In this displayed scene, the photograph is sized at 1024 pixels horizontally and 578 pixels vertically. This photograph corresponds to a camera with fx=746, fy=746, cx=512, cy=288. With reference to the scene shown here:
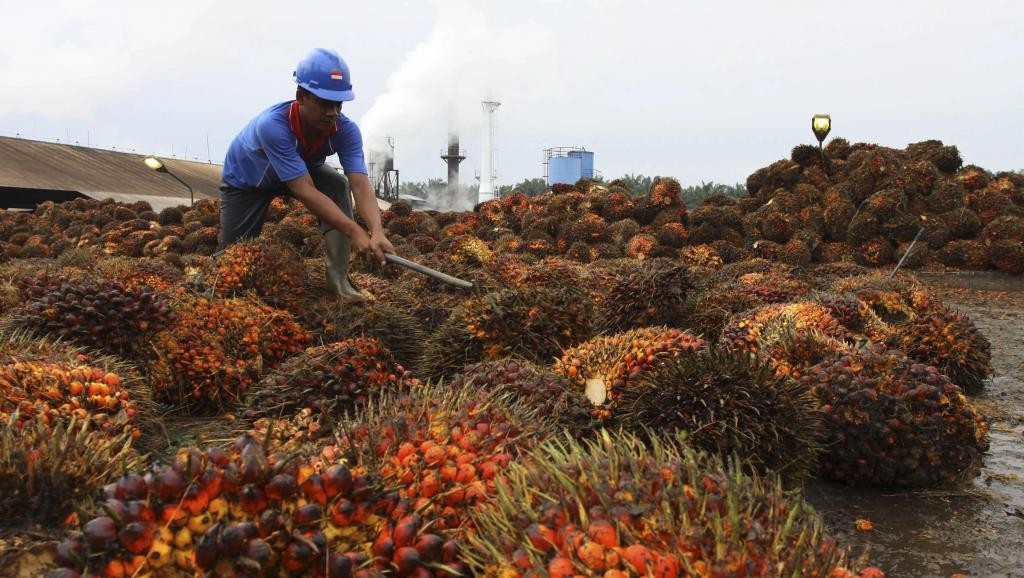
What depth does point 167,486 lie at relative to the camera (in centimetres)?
147

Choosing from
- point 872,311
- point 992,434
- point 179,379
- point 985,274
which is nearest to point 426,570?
point 179,379

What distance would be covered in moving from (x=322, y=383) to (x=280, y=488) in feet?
5.99

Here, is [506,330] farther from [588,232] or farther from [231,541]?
[588,232]

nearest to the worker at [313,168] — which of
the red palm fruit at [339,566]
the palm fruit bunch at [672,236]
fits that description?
the red palm fruit at [339,566]

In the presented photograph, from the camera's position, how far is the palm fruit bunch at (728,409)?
2836 mm

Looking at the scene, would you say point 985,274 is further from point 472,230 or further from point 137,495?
point 137,495

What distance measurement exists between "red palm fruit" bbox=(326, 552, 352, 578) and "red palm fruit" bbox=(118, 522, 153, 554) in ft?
1.13

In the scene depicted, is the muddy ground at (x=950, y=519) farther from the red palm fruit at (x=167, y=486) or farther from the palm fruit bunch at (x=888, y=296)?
the red palm fruit at (x=167, y=486)

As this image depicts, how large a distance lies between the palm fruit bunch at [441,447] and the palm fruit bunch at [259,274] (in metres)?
2.62

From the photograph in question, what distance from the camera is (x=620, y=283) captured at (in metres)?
4.82

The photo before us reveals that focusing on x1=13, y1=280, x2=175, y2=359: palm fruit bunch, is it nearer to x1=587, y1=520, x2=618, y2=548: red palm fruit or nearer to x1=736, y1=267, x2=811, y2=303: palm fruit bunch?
x1=587, y1=520, x2=618, y2=548: red palm fruit

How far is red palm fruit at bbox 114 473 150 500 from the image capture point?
149cm

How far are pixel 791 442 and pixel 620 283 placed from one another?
78.2 inches

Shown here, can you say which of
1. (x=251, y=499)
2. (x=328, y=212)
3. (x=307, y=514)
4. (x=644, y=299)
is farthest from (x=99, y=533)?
(x=328, y=212)
